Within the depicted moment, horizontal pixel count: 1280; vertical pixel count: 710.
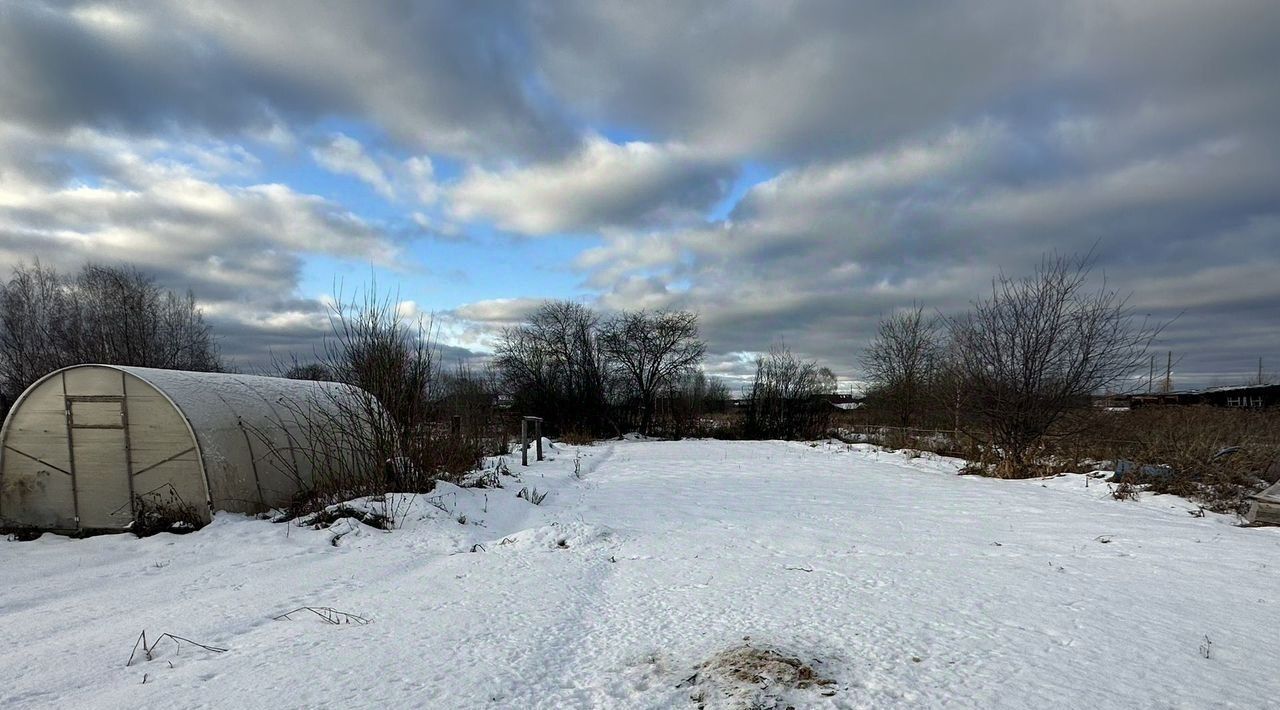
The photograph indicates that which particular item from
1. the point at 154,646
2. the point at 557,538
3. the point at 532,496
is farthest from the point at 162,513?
the point at 557,538

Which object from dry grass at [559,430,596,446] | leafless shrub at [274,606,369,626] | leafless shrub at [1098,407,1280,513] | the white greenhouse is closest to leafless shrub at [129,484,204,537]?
the white greenhouse

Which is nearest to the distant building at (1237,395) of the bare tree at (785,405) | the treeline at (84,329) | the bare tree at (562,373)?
the bare tree at (785,405)

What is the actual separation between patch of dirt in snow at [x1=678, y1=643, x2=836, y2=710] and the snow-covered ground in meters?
0.02

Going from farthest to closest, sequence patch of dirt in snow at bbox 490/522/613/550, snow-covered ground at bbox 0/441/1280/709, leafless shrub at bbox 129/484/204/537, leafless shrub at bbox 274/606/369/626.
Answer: leafless shrub at bbox 129/484/204/537, patch of dirt in snow at bbox 490/522/613/550, leafless shrub at bbox 274/606/369/626, snow-covered ground at bbox 0/441/1280/709

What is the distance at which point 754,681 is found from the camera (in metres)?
3.18

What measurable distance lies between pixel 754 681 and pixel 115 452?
9.01 m

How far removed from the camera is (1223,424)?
1311cm

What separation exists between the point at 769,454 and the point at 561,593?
54.2 ft

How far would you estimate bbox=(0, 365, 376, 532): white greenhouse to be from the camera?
26.0 ft

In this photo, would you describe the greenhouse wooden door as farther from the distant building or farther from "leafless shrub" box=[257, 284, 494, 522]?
the distant building

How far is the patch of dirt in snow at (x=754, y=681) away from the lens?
9.84 ft

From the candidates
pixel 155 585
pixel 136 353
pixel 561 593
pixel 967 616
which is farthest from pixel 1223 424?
pixel 136 353

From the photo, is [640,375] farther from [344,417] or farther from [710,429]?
[344,417]

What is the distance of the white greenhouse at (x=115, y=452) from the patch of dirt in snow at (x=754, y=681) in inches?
294
